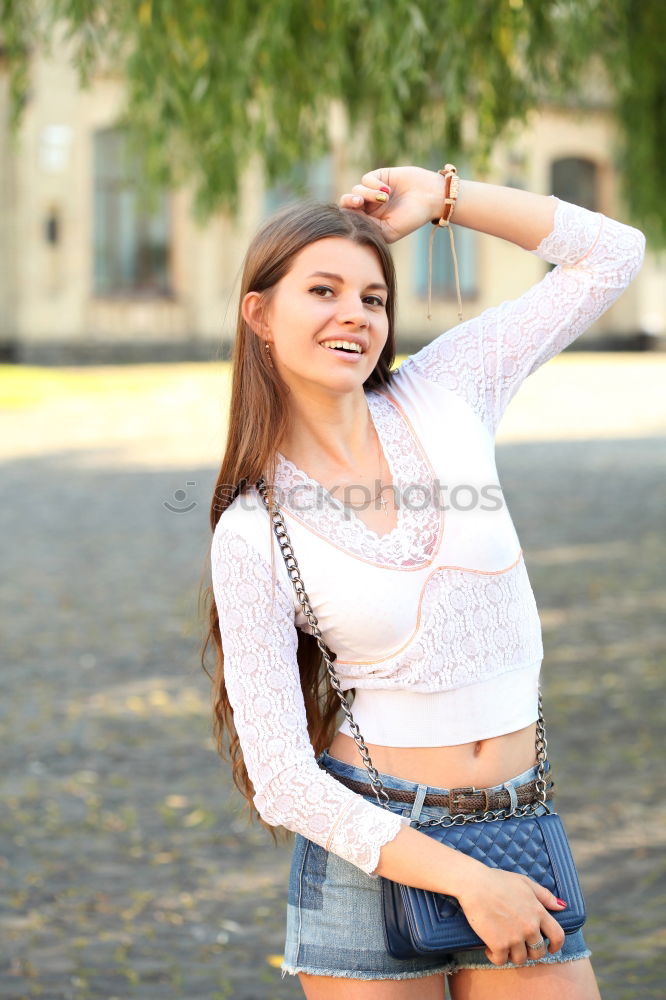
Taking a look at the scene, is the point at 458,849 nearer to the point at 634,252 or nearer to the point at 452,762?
the point at 452,762

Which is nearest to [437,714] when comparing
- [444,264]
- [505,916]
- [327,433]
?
[505,916]

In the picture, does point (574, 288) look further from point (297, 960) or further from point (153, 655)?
point (153, 655)

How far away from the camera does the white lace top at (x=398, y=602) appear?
1.95m

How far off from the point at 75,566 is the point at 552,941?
8325mm

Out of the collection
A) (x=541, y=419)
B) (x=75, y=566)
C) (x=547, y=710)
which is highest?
(x=547, y=710)

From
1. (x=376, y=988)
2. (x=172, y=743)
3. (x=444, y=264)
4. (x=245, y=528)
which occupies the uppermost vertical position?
(x=245, y=528)

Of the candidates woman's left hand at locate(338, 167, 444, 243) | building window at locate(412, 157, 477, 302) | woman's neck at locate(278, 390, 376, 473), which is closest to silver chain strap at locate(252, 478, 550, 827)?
woman's neck at locate(278, 390, 376, 473)

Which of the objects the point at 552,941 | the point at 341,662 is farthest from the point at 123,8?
the point at 552,941

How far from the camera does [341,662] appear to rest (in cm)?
207

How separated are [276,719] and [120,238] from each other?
83.7 feet

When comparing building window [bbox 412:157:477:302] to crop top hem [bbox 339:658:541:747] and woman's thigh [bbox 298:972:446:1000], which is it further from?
woman's thigh [bbox 298:972:446:1000]

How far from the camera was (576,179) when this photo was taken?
32.0 metres

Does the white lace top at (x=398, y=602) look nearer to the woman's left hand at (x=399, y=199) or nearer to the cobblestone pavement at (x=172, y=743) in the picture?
the woman's left hand at (x=399, y=199)

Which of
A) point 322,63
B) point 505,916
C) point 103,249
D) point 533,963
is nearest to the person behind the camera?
point 505,916
